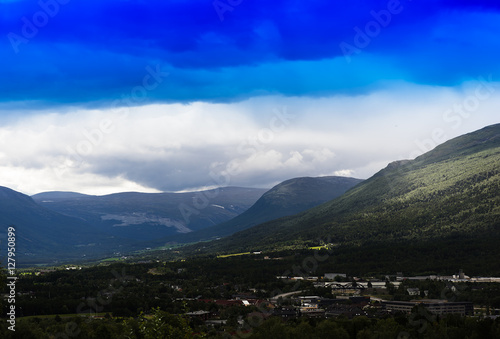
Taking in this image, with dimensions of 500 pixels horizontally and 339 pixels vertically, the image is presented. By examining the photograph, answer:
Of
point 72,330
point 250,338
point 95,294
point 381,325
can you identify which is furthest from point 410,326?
point 95,294

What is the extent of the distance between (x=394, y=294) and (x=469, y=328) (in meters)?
52.0

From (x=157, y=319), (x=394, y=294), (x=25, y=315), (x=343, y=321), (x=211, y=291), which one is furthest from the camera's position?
(x=211, y=291)

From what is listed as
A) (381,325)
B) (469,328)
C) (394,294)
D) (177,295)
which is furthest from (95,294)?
(469,328)

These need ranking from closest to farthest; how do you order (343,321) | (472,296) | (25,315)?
(343,321)
(25,315)
(472,296)

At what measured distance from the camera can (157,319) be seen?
185ft

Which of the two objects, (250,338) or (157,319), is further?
(250,338)

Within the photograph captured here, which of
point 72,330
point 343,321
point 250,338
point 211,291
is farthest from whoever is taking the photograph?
point 211,291

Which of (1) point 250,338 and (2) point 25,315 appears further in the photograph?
(2) point 25,315

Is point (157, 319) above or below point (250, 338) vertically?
above

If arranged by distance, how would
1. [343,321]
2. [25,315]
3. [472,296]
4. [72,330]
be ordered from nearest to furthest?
1. [72,330]
2. [343,321]
3. [25,315]
4. [472,296]

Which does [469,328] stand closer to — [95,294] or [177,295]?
[177,295]

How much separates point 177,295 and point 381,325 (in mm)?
63160

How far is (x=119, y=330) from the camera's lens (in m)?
84.5

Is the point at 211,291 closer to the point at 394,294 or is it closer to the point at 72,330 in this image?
the point at 394,294
